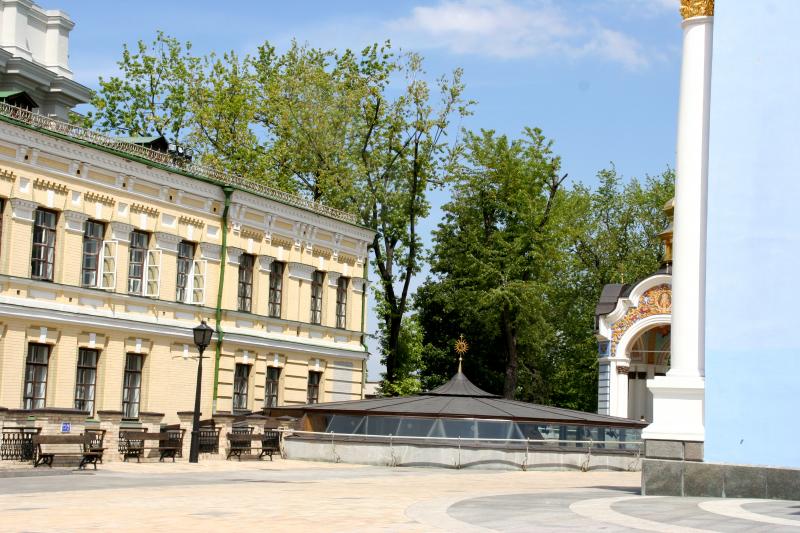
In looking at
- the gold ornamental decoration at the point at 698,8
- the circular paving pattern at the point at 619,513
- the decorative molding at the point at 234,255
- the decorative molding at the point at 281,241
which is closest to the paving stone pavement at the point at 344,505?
the circular paving pattern at the point at 619,513

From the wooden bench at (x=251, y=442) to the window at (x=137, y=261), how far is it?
15.5 feet

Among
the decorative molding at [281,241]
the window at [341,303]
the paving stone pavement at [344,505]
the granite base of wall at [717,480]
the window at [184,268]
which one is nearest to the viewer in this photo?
the paving stone pavement at [344,505]

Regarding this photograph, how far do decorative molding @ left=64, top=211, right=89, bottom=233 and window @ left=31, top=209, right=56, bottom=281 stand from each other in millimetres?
313

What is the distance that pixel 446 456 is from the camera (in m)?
30.4

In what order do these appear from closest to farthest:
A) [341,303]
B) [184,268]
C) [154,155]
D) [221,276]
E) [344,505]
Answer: [344,505]
[154,155]
[184,268]
[221,276]
[341,303]

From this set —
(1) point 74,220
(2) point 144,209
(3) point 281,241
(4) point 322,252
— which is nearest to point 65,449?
(1) point 74,220

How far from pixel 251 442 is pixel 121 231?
6.56 metres

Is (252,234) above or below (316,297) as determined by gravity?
above

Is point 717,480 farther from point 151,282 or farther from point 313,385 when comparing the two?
point 313,385

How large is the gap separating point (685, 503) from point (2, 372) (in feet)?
54.8

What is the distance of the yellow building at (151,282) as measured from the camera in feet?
94.7

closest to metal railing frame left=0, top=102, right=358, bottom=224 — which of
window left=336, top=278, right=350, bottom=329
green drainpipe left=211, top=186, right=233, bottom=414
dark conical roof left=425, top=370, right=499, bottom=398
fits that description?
green drainpipe left=211, top=186, right=233, bottom=414

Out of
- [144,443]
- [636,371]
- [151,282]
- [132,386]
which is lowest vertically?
[144,443]

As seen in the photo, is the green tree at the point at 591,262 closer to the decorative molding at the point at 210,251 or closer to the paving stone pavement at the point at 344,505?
the decorative molding at the point at 210,251
